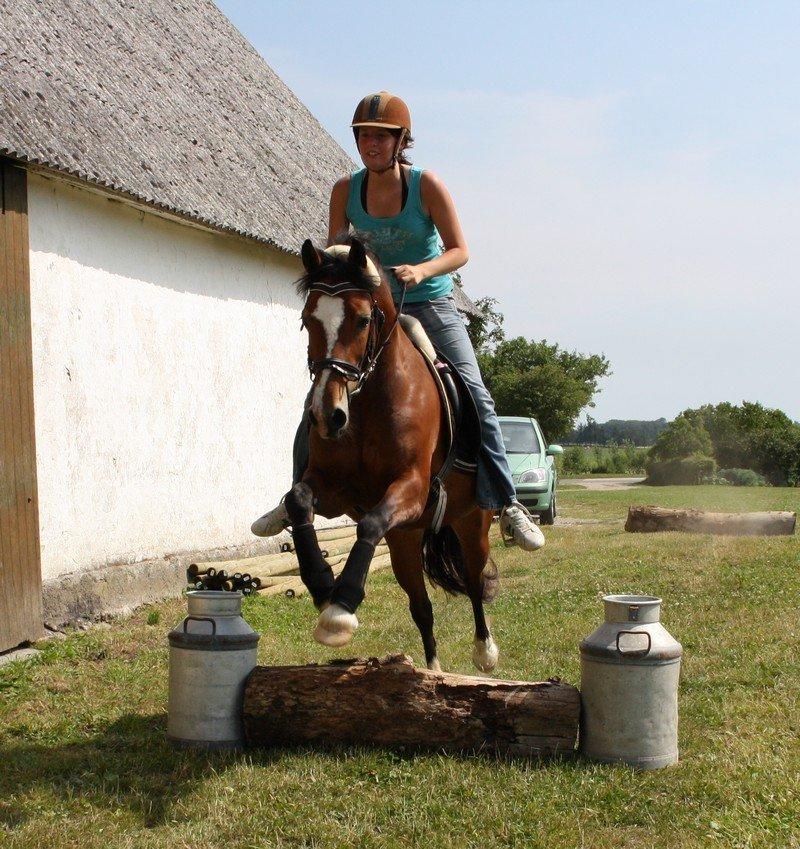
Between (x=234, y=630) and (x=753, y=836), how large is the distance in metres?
2.57

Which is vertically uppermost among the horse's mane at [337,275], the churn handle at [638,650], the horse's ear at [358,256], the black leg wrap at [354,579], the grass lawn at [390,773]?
the horse's ear at [358,256]

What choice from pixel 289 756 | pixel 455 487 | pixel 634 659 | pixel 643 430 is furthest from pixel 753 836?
pixel 643 430

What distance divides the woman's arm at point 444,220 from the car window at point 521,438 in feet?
44.7

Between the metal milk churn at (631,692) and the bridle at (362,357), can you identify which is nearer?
the bridle at (362,357)

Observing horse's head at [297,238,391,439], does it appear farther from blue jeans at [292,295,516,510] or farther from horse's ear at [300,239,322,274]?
blue jeans at [292,295,516,510]

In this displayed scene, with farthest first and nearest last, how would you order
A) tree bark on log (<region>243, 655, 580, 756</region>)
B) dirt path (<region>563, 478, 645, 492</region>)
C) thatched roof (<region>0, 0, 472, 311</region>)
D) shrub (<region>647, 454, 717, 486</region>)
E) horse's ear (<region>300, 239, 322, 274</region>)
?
shrub (<region>647, 454, 717, 486</region>), dirt path (<region>563, 478, 645, 492</region>), thatched roof (<region>0, 0, 472, 311</region>), tree bark on log (<region>243, 655, 580, 756</region>), horse's ear (<region>300, 239, 322, 274</region>)

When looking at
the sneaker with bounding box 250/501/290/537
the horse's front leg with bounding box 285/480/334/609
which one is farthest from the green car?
the horse's front leg with bounding box 285/480/334/609

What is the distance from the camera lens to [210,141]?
1198 cm

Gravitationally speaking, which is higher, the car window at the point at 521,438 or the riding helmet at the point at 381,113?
the riding helmet at the point at 381,113

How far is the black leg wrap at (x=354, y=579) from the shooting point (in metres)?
4.43

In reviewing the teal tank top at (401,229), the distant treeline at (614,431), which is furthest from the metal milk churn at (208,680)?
the distant treeline at (614,431)

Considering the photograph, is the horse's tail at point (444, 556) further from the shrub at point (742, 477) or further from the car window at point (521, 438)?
the shrub at point (742, 477)

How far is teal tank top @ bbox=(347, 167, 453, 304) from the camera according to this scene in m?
5.74

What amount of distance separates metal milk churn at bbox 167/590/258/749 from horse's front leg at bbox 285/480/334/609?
0.57 meters
